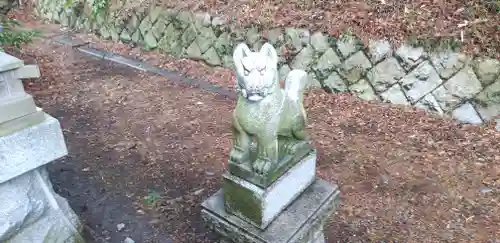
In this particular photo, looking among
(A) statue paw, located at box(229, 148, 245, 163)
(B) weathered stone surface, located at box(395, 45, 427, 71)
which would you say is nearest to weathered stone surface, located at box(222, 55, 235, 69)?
(B) weathered stone surface, located at box(395, 45, 427, 71)

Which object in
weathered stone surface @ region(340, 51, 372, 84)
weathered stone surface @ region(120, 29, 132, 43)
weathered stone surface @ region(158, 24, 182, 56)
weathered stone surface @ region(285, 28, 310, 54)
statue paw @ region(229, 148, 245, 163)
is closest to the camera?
statue paw @ region(229, 148, 245, 163)

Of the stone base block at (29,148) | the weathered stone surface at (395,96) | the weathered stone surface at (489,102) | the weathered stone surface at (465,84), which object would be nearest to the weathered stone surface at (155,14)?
the weathered stone surface at (395,96)

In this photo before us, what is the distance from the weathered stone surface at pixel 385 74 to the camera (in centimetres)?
474

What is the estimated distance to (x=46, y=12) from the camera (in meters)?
9.33

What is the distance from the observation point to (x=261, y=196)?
2.12 meters

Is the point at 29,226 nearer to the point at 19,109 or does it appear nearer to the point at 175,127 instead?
the point at 19,109

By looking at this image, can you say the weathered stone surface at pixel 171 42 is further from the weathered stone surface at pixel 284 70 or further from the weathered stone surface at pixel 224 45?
the weathered stone surface at pixel 284 70

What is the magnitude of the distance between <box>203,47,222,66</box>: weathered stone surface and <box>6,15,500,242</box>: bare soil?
0.76 metres

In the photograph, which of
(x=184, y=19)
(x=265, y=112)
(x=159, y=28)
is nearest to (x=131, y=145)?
(x=265, y=112)

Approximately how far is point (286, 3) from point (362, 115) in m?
2.05

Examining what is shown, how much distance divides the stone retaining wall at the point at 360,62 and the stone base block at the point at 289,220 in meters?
2.62

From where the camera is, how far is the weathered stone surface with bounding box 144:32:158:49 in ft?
23.0

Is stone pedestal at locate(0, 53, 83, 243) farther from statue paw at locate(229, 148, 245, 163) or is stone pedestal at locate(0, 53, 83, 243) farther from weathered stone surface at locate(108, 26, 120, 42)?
weathered stone surface at locate(108, 26, 120, 42)

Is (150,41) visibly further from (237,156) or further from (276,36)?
(237,156)
